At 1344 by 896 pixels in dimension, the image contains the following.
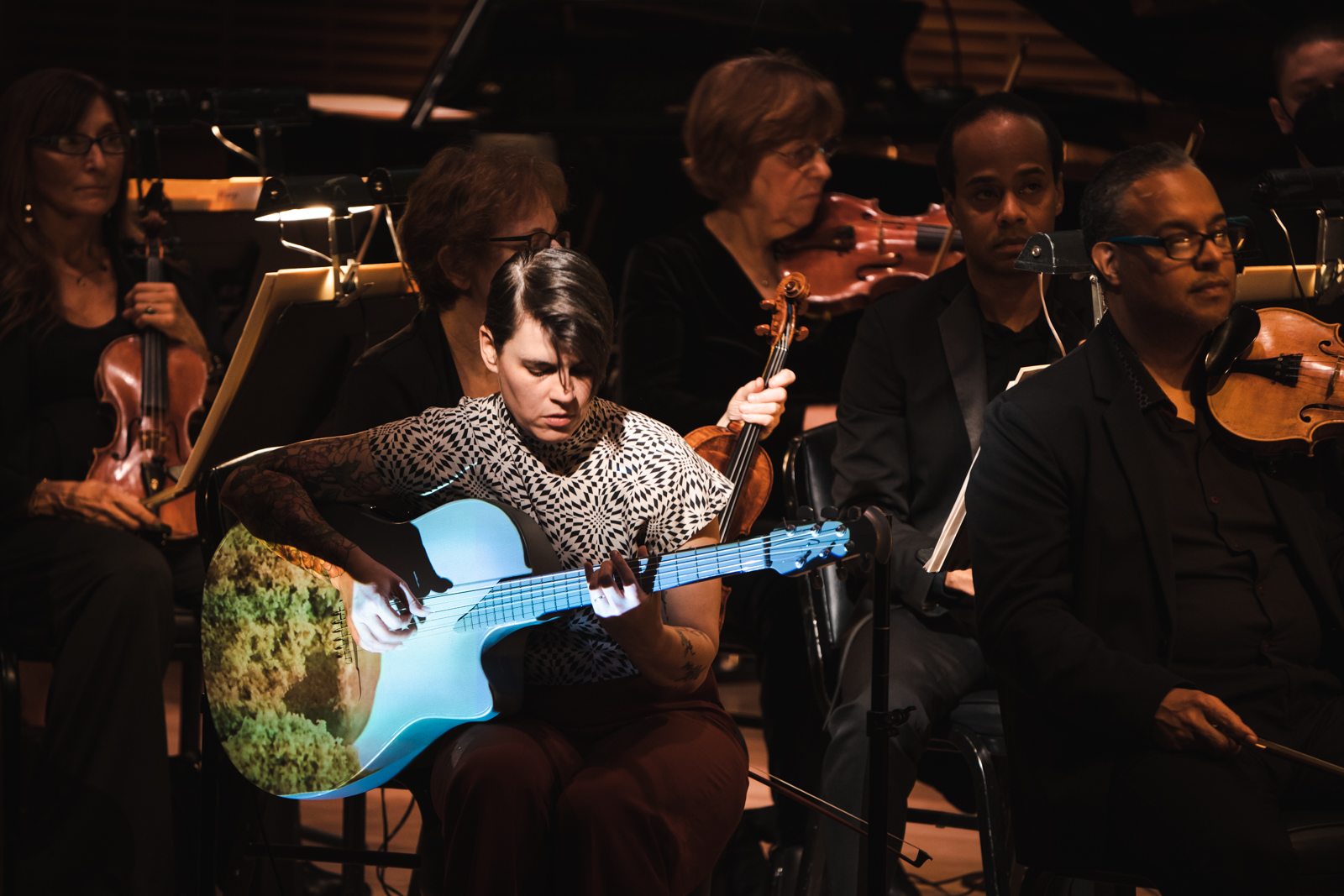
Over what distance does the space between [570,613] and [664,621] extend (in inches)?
5.1

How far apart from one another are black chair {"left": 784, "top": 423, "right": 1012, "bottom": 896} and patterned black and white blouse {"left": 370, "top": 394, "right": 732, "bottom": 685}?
19.2 inches

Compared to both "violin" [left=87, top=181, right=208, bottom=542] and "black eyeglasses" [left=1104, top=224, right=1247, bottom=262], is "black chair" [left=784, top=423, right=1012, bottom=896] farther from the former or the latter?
"violin" [left=87, top=181, right=208, bottom=542]

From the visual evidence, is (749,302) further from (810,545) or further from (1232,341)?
(810,545)

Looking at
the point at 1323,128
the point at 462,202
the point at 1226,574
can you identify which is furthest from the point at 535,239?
the point at 1323,128

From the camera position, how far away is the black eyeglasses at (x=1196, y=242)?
6.13 feet

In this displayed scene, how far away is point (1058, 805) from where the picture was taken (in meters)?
1.75

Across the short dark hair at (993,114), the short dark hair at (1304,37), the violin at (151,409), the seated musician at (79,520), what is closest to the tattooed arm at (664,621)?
the short dark hair at (993,114)

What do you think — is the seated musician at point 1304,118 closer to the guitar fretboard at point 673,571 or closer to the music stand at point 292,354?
the guitar fretboard at point 673,571

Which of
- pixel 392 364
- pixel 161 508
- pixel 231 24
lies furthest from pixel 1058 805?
pixel 231 24

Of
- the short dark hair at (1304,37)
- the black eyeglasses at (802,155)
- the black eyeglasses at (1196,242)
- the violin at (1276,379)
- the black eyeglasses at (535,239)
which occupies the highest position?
the short dark hair at (1304,37)

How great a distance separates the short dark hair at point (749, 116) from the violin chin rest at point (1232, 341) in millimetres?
1200

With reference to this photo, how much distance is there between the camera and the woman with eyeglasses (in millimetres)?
2611

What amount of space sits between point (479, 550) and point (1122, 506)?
0.90 m

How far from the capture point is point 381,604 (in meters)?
1.83
